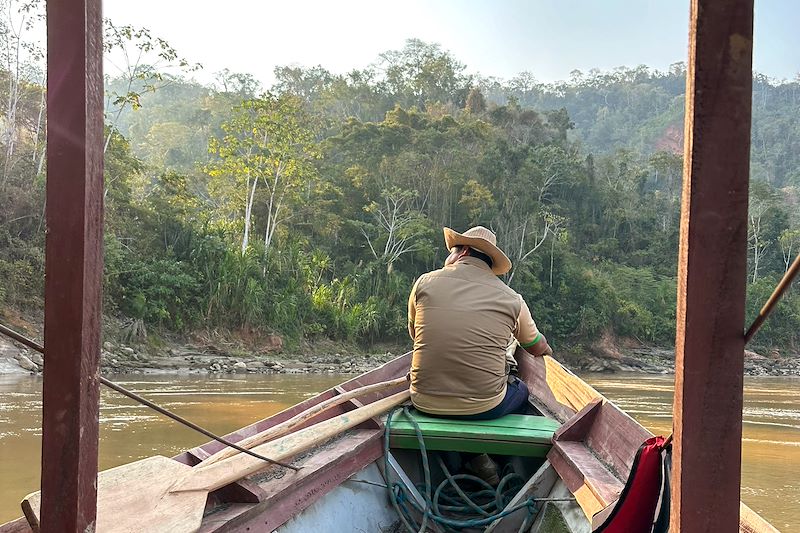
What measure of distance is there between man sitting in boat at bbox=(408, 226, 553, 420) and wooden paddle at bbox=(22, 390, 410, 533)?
745 mm

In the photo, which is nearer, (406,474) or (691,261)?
(691,261)

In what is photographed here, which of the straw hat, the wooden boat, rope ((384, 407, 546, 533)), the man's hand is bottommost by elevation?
rope ((384, 407, 546, 533))

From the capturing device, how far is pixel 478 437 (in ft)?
8.03

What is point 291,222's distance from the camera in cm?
1778

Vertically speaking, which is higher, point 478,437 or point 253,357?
point 478,437

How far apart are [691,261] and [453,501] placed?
1.80 m

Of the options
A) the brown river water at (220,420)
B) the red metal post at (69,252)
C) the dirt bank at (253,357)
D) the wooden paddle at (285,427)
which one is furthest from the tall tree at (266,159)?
the red metal post at (69,252)

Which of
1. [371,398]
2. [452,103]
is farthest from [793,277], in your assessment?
[452,103]

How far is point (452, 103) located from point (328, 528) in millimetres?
24896

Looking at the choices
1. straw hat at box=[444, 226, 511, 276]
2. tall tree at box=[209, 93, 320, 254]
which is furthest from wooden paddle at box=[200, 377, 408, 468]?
tall tree at box=[209, 93, 320, 254]

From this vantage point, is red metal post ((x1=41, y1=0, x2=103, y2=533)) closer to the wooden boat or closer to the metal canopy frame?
the metal canopy frame

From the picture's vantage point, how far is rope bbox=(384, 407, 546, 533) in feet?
7.64

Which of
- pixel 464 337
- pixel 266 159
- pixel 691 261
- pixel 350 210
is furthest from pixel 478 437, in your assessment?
pixel 350 210

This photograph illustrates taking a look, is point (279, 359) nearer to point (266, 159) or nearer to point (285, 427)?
point (266, 159)
